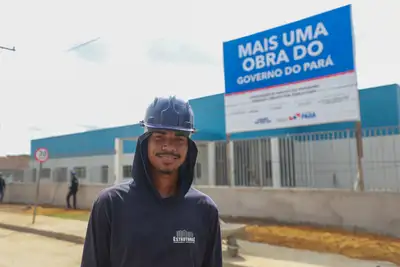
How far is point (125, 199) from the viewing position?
1682 mm

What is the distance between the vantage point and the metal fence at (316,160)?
9211mm

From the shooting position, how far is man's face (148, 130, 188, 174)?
1762 mm

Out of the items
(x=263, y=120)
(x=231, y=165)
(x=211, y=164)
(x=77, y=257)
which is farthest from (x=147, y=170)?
(x=211, y=164)

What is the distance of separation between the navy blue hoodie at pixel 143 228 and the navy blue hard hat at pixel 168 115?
99 mm

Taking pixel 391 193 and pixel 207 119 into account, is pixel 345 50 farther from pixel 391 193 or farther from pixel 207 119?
pixel 207 119

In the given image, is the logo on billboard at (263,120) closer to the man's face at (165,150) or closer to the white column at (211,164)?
the white column at (211,164)

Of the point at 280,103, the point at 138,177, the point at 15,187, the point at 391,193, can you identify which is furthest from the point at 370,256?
the point at 15,187

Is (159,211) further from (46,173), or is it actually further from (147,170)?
(46,173)

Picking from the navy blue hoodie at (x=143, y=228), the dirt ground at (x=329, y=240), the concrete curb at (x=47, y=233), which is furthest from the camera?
the concrete curb at (x=47, y=233)

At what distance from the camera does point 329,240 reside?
7.89 meters

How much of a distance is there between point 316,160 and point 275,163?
5.13 ft

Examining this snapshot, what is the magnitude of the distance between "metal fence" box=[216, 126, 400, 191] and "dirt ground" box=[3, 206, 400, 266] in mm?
1509

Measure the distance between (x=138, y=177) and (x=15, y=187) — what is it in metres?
22.6

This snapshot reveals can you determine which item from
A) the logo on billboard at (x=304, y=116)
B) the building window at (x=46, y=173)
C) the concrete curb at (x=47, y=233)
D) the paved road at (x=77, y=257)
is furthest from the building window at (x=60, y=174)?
the logo on billboard at (x=304, y=116)
